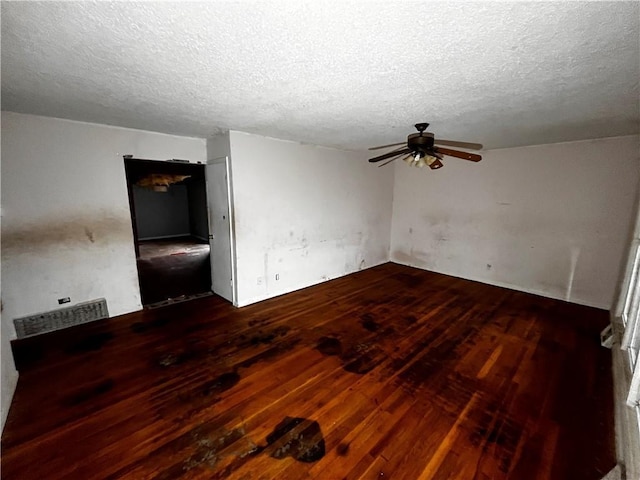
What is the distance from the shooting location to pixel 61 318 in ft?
9.99

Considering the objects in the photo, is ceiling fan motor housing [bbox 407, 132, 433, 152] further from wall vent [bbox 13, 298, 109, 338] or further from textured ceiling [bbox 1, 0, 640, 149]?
wall vent [bbox 13, 298, 109, 338]

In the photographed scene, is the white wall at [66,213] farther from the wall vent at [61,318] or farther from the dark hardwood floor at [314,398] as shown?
the dark hardwood floor at [314,398]

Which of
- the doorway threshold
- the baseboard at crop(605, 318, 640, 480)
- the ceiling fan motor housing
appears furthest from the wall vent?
the baseboard at crop(605, 318, 640, 480)

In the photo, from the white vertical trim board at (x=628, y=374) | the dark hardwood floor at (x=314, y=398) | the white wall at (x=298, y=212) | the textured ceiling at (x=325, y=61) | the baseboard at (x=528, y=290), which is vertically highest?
the textured ceiling at (x=325, y=61)

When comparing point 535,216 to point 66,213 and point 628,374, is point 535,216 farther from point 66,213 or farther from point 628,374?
point 66,213

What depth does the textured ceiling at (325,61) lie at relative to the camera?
111cm

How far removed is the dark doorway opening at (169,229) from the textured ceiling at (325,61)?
1611 millimetres

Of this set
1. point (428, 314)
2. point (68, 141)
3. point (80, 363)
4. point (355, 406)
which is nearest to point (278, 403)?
point (355, 406)

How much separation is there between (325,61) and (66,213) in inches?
131

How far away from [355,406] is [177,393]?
1448 millimetres

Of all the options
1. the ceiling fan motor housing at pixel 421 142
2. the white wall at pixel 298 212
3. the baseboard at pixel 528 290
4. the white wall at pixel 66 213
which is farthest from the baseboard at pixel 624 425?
the white wall at pixel 66 213

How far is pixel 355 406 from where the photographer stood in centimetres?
205

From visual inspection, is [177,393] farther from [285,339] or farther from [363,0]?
[363,0]

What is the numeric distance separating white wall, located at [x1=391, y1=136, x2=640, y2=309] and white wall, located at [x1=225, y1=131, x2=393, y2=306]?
4.08ft
